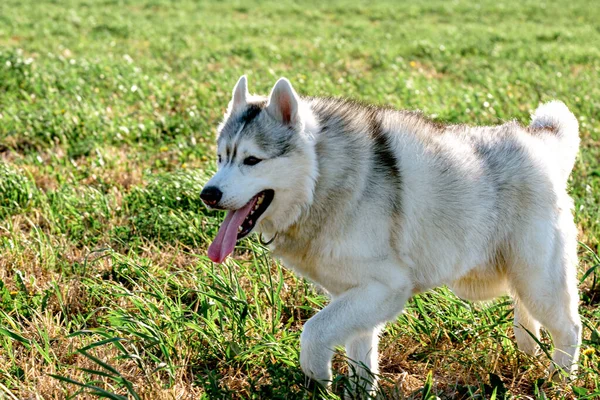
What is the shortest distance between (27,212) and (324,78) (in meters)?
5.84

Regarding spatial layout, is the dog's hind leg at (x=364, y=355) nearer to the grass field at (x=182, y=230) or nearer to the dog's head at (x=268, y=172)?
the grass field at (x=182, y=230)

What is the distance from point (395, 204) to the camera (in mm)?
3533

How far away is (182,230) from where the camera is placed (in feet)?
17.0

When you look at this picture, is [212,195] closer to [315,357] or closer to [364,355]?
[315,357]

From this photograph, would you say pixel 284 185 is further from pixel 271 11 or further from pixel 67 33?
pixel 271 11

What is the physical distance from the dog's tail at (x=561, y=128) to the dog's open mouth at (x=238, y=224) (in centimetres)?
172

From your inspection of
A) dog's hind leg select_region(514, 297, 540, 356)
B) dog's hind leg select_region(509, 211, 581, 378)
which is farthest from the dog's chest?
dog's hind leg select_region(514, 297, 540, 356)

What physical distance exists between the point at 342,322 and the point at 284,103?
104 centimetres

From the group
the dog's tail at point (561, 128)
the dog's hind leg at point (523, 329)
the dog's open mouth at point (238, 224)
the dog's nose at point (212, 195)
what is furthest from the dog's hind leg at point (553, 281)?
the dog's nose at point (212, 195)

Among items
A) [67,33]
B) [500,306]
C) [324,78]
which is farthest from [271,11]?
[500,306]

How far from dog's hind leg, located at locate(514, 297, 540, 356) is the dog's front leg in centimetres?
95

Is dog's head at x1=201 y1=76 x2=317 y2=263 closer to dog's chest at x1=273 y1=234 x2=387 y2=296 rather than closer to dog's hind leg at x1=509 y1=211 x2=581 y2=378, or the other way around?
dog's chest at x1=273 y1=234 x2=387 y2=296

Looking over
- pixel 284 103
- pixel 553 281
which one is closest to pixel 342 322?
pixel 284 103

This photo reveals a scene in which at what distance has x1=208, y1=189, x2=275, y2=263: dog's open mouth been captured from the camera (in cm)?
344
